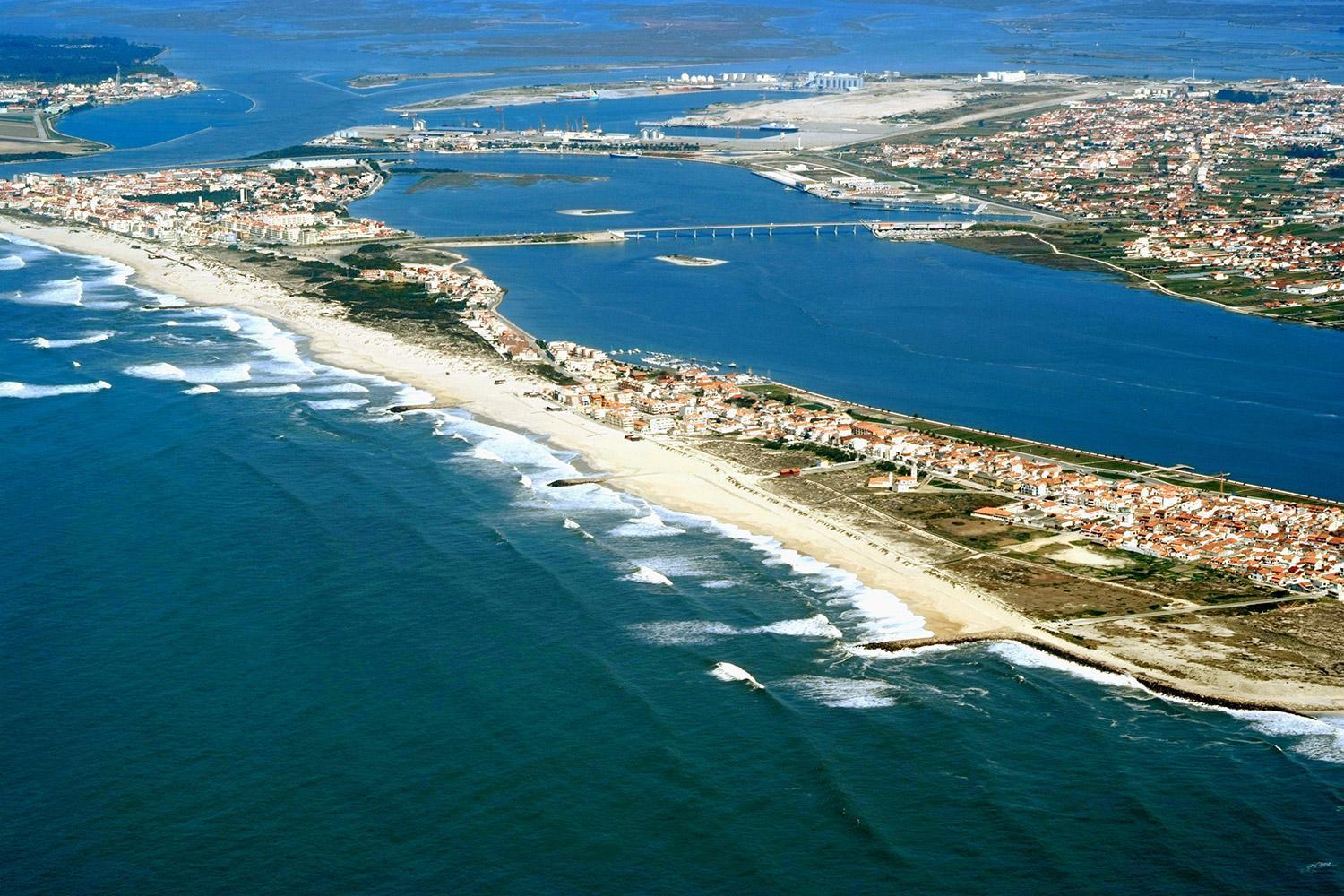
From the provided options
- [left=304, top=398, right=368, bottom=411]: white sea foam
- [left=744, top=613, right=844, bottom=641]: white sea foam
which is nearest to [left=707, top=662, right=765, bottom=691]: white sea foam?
[left=744, top=613, right=844, bottom=641]: white sea foam

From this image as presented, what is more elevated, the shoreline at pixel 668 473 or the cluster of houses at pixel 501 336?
the cluster of houses at pixel 501 336

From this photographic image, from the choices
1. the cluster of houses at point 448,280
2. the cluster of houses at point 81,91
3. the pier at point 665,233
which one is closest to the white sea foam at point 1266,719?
the cluster of houses at point 448,280

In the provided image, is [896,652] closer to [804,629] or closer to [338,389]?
[804,629]

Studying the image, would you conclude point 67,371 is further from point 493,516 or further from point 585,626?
point 585,626

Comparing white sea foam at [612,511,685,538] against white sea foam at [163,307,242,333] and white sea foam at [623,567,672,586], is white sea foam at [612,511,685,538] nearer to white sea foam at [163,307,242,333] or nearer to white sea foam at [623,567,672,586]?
white sea foam at [623,567,672,586]

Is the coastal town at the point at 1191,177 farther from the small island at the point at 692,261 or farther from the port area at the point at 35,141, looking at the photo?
the port area at the point at 35,141

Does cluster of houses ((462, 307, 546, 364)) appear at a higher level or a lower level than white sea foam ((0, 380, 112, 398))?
higher

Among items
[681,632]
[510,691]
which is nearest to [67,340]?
[681,632]
